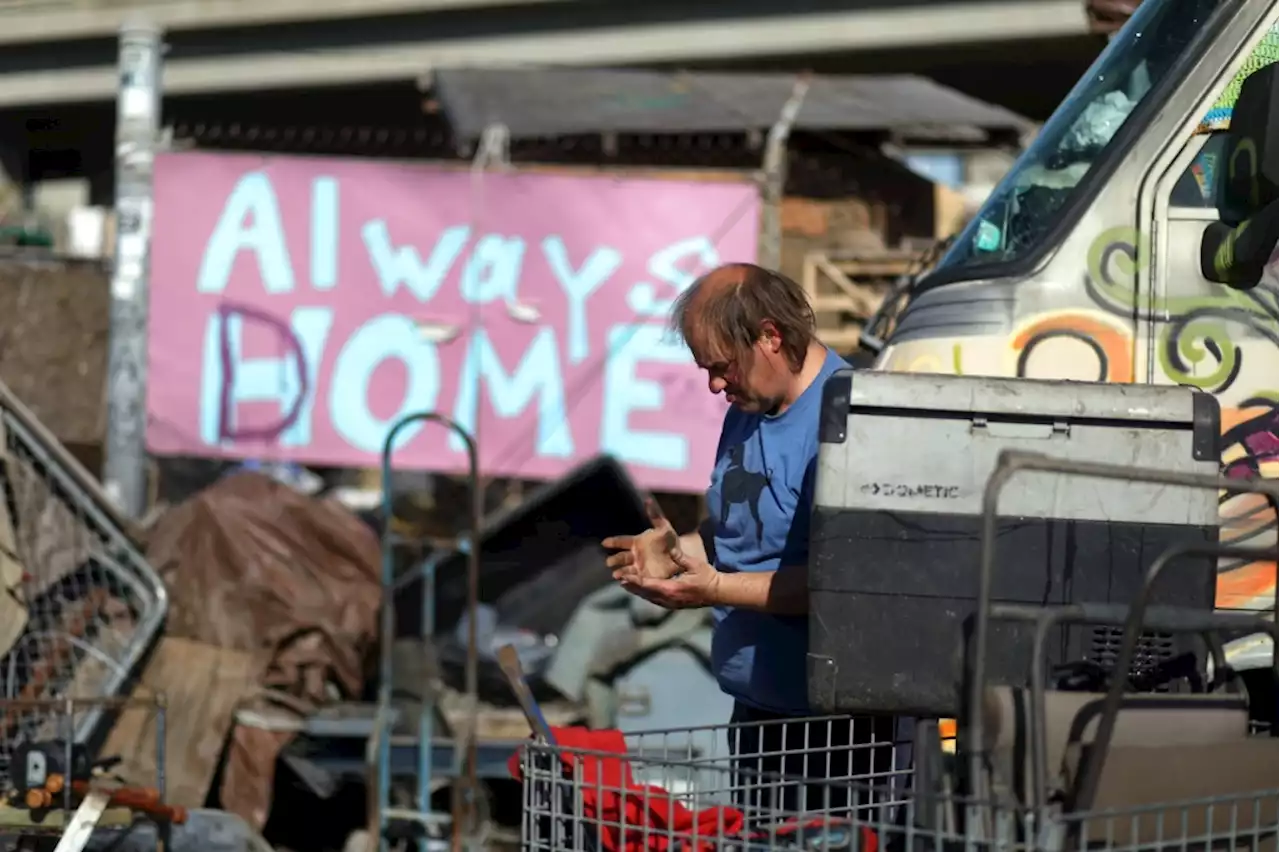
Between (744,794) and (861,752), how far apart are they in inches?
9.5

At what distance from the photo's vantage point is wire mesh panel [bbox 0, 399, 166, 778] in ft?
23.1

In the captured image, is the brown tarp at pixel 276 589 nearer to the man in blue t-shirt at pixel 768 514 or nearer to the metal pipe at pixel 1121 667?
the man in blue t-shirt at pixel 768 514

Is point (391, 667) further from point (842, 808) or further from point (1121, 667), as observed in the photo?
point (1121, 667)

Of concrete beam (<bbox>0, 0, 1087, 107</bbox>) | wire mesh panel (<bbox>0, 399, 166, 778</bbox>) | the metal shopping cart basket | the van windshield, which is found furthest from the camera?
concrete beam (<bbox>0, 0, 1087, 107</bbox>)

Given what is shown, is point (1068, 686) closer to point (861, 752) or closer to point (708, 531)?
point (861, 752)

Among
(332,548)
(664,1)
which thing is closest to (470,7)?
(664,1)

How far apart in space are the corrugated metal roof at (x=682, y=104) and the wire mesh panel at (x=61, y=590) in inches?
192

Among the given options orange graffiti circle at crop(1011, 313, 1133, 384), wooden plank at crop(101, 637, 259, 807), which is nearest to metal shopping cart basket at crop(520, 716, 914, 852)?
orange graffiti circle at crop(1011, 313, 1133, 384)

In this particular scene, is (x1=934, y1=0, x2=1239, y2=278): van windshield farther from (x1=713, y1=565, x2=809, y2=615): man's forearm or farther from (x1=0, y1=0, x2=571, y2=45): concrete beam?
(x1=0, y1=0, x2=571, y2=45): concrete beam

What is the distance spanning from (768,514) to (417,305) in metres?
7.45

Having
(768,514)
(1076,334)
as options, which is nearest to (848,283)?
(1076,334)

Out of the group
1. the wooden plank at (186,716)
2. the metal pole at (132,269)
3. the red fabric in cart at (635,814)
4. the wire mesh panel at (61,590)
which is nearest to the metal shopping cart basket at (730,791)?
the red fabric in cart at (635,814)

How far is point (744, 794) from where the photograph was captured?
3.61 metres

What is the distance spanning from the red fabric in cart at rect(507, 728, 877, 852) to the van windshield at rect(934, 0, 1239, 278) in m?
1.86
